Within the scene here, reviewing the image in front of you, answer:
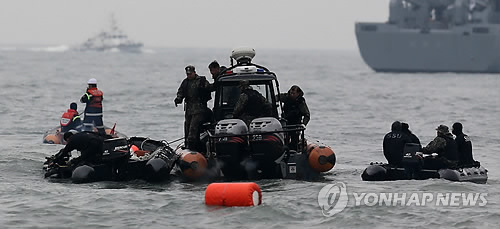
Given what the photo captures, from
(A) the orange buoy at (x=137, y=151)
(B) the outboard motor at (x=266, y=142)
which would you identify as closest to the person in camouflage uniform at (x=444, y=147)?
(B) the outboard motor at (x=266, y=142)

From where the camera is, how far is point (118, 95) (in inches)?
2211

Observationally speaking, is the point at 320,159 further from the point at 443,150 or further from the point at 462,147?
the point at 462,147

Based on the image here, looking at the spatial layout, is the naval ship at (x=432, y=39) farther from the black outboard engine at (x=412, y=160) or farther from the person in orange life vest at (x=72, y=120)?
the black outboard engine at (x=412, y=160)

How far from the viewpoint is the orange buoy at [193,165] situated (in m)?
A: 17.9

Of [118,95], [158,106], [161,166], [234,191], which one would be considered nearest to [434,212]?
[234,191]

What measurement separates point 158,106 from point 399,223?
108 feet

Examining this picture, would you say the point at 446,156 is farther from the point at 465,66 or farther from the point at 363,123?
the point at 465,66

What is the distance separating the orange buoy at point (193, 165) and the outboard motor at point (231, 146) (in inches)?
14.3

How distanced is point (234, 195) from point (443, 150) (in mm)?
5248

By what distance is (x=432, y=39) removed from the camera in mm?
111250

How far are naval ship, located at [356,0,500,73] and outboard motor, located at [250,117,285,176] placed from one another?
93809 millimetres

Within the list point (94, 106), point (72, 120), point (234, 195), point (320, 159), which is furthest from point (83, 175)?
point (72, 120)

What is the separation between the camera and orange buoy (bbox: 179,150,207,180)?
17.9m

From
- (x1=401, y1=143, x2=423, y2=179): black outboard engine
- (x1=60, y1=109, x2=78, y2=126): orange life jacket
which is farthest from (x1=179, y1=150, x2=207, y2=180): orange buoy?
(x1=60, y1=109, x2=78, y2=126): orange life jacket
